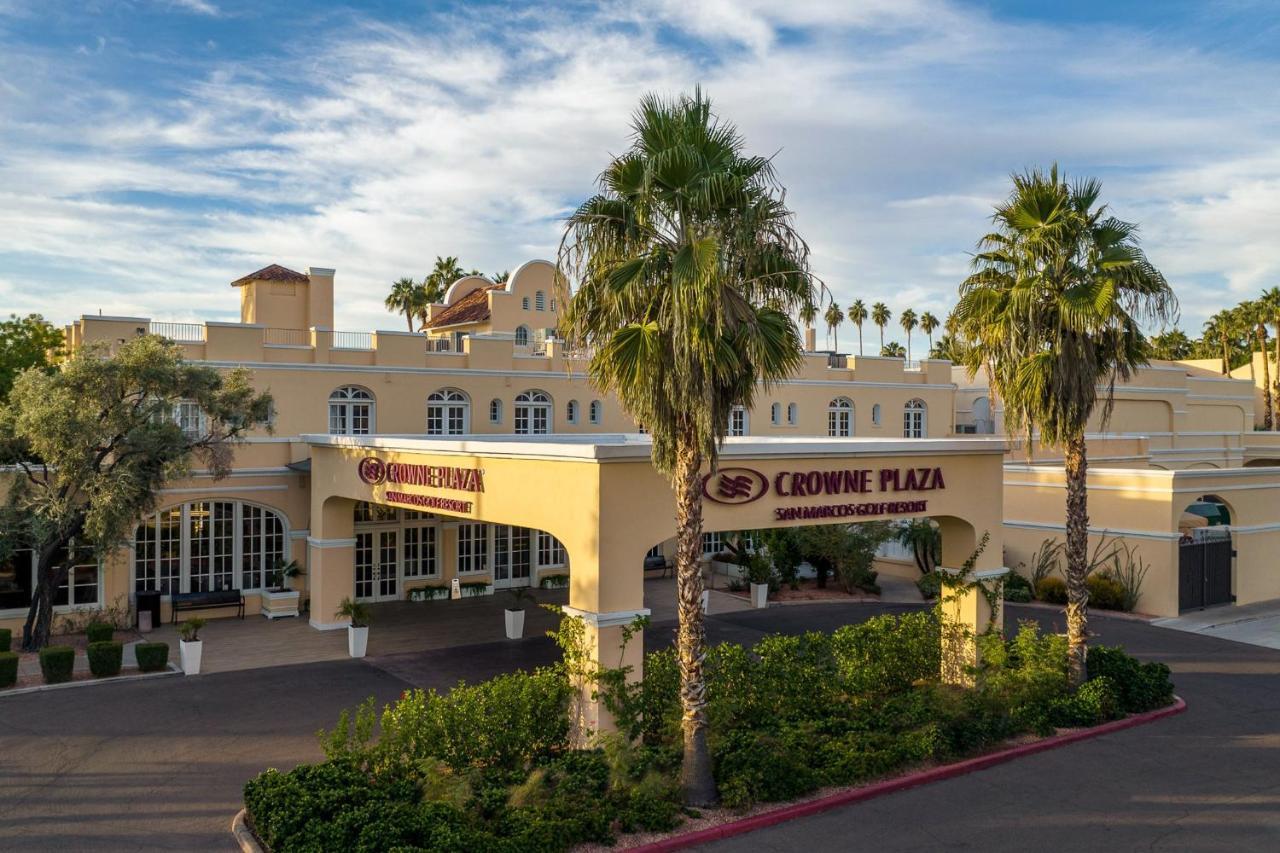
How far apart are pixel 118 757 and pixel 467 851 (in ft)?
Result: 25.9

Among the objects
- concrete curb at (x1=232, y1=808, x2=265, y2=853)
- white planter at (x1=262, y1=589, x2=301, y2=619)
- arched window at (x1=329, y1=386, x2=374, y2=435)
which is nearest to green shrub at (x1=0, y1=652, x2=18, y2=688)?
white planter at (x1=262, y1=589, x2=301, y2=619)

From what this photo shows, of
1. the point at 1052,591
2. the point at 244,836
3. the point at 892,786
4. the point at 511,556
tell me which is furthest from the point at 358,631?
the point at 1052,591

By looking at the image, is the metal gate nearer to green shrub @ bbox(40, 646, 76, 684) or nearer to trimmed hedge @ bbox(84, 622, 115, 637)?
trimmed hedge @ bbox(84, 622, 115, 637)

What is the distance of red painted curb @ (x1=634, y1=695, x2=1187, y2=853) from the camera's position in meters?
12.1

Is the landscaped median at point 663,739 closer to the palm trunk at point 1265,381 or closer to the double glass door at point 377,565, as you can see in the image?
the double glass door at point 377,565

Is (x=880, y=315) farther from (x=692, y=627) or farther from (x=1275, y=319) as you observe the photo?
(x=692, y=627)

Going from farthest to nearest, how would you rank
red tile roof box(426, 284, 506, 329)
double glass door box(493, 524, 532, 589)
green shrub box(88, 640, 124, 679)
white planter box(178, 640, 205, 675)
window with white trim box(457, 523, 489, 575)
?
red tile roof box(426, 284, 506, 329)
double glass door box(493, 524, 532, 589)
window with white trim box(457, 523, 489, 575)
white planter box(178, 640, 205, 675)
green shrub box(88, 640, 124, 679)

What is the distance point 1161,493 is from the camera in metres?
27.7

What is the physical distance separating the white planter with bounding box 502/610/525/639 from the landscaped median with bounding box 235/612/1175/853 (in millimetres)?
7830

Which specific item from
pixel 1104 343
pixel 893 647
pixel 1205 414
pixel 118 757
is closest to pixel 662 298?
pixel 893 647

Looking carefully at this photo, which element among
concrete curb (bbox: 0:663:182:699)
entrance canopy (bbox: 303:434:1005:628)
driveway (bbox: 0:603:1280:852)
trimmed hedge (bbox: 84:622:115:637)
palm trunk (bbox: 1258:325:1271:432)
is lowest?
driveway (bbox: 0:603:1280:852)

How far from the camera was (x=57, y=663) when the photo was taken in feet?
64.5

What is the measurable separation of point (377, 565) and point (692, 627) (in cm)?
1948

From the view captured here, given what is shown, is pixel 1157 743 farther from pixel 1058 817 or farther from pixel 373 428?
pixel 373 428
